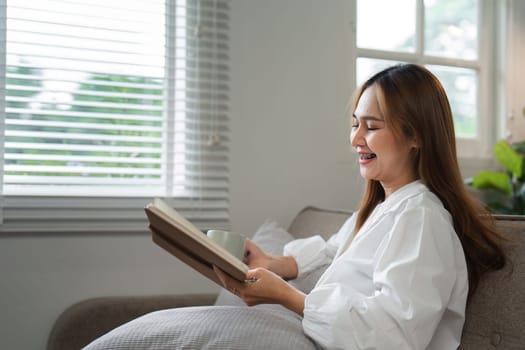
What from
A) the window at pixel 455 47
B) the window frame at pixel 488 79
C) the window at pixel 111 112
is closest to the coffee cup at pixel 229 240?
the window at pixel 111 112

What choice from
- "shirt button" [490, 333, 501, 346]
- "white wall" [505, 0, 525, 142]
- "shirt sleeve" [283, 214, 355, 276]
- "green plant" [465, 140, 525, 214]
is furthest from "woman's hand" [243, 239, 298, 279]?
"white wall" [505, 0, 525, 142]

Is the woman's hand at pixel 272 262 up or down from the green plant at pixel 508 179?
down

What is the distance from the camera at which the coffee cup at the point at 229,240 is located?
1.39 meters

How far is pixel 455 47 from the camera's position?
2.88m

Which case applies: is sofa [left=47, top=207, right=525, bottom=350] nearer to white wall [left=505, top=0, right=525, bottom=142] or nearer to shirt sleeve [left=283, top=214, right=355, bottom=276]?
shirt sleeve [left=283, top=214, right=355, bottom=276]

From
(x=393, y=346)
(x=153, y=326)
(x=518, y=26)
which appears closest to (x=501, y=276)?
(x=393, y=346)

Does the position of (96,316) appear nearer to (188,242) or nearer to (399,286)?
(188,242)

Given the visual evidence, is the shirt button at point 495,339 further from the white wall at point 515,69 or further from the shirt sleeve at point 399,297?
the white wall at point 515,69

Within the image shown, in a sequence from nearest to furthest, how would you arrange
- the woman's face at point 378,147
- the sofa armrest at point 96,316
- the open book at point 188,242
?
the open book at point 188,242, the woman's face at point 378,147, the sofa armrest at point 96,316

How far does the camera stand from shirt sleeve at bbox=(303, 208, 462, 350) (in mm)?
1071

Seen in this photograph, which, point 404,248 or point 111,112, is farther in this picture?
point 111,112

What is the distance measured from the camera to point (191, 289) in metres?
2.18

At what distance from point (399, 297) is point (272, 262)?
0.64m

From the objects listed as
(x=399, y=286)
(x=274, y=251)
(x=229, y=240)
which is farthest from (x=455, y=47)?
→ (x=399, y=286)
